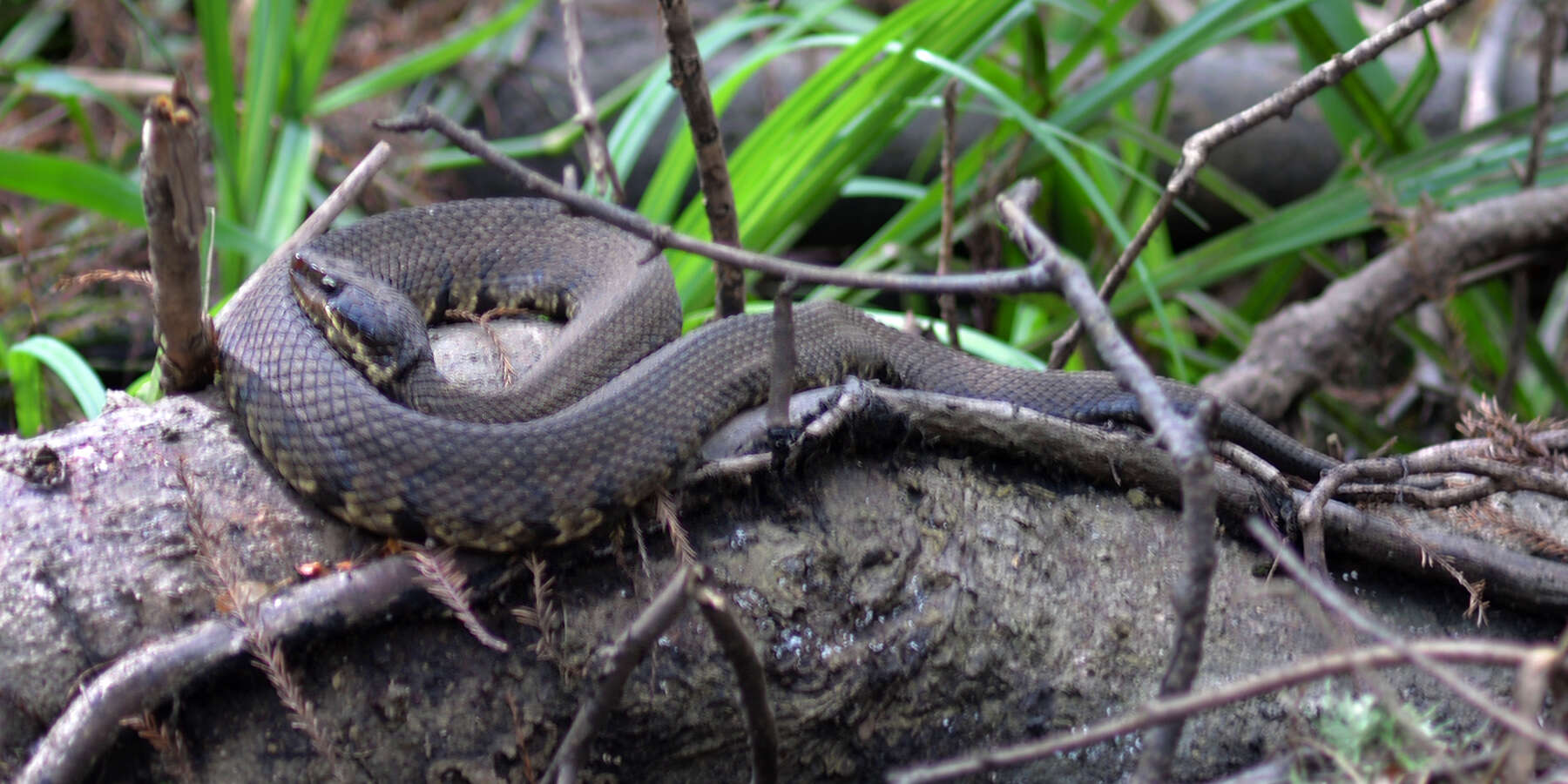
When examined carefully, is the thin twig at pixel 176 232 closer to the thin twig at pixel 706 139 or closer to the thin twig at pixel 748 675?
the thin twig at pixel 706 139

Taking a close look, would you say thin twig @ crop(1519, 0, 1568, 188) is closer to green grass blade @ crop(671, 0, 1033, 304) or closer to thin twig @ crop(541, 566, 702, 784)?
green grass blade @ crop(671, 0, 1033, 304)

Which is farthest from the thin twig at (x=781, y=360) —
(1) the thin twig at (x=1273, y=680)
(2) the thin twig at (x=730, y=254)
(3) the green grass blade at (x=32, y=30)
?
(3) the green grass blade at (x=32, y=30)

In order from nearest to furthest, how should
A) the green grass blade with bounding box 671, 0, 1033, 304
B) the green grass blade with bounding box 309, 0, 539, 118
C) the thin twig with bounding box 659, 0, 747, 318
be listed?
the thin twig with bounding box 659, 0, 747, 318 < the green grass blade with bounding box 671, 0, 1033, 304 < the green grass blade with bounding box 309, 0, 539, 118

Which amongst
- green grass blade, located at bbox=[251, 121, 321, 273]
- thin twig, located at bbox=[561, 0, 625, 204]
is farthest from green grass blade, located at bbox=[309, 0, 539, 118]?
thin twig, located at bbox=[561, 0, 625, 204]

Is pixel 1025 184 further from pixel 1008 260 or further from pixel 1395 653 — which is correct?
pixel 1008 260

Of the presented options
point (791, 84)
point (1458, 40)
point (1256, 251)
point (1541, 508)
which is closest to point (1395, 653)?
point (1541, 508)

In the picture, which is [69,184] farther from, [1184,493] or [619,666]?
[1184,493]

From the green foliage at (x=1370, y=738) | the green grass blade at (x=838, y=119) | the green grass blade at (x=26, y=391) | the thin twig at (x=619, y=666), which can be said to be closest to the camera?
the thin twig at (x=619, y=666)

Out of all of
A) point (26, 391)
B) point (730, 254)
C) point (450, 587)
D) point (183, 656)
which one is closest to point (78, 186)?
point (26, 391)
